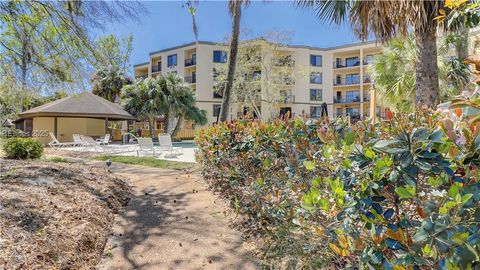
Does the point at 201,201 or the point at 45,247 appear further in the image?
the point at 201,201

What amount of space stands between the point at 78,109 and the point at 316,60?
30.5m

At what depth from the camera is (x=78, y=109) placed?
2448 cm

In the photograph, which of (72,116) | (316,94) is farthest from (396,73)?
(316,94)

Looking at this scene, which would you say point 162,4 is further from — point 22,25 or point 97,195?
point 97,195

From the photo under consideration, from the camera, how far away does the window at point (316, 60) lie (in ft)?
143

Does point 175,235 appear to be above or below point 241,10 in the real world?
below

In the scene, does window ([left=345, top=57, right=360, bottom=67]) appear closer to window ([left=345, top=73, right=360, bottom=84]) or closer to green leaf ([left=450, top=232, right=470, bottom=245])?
window ([left=345, top=73, right=360, bottom=84])

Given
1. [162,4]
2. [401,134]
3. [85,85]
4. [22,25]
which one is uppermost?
[162,4]

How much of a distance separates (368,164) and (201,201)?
15.2 ft

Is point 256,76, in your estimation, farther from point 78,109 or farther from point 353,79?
point 78,109

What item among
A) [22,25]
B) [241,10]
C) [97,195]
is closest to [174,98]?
[241,10]

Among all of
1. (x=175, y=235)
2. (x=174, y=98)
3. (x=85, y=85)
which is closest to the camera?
(x=175, y=235)

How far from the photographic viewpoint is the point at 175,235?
14.2ft

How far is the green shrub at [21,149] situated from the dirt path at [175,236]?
6215 mm
